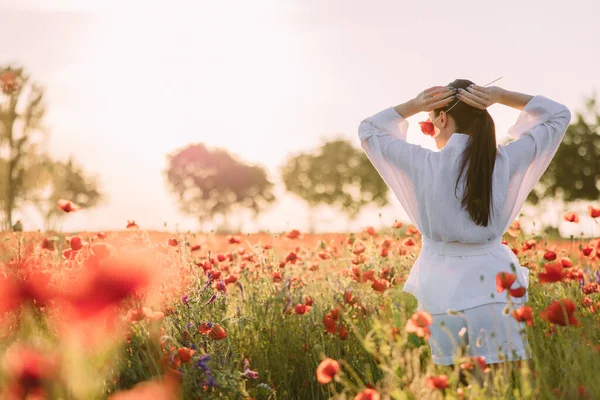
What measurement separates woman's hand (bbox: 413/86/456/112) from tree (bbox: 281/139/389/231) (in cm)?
4178

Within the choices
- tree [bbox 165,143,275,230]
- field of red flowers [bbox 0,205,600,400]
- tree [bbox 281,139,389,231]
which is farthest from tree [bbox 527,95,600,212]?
field of red flowers [bbox 0,205,600,400]

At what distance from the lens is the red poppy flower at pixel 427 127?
129 inches

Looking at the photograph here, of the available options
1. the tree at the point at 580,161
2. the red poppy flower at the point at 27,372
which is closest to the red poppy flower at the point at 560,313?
the red poppy flower at the point at 27,372

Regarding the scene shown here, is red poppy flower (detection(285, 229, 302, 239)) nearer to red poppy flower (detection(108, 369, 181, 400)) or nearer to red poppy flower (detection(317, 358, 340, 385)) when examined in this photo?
red poppy flower (detection(108, 369, 181, 400))

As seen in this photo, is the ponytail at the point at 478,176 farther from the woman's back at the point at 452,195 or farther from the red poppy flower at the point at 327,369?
the red poppy flower at the point at 327,369

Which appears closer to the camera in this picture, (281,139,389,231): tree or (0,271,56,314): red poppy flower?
(0,271,56,314): red poppy flower

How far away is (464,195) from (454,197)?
0.05m

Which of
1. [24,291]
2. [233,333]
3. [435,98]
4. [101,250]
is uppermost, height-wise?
[435,98]

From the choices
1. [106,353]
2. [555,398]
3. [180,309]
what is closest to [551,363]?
[555,398]

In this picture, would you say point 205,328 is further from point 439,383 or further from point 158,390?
point 439,383

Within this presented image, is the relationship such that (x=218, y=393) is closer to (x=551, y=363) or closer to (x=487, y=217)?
(x=487, y=217)

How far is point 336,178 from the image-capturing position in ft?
154

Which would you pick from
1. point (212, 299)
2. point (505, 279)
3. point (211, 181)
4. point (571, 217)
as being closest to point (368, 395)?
point (505, 279)

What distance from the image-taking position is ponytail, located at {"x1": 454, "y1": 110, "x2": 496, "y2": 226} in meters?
2.88
